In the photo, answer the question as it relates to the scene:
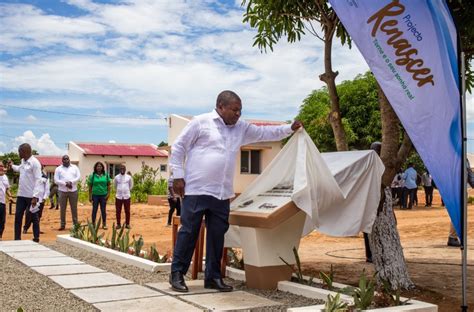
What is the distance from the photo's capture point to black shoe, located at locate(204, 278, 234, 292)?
19.3 ft

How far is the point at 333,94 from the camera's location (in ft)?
23.1

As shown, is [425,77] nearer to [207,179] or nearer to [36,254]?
[207,179]

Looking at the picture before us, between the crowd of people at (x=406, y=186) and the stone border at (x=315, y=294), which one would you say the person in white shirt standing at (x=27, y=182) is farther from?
the crowd of people at (x=406, y=186)

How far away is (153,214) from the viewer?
23.0 meters

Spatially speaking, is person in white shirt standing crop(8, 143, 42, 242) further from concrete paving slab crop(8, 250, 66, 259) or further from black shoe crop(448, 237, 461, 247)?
black shoe crop(448, 237, 461, 247)

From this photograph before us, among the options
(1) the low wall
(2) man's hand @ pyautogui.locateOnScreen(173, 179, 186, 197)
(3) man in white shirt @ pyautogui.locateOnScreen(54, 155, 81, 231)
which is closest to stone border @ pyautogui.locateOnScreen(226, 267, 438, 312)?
(2) man's hand @ pyautogui.locateOnScreen(173, 179, 186, 197)

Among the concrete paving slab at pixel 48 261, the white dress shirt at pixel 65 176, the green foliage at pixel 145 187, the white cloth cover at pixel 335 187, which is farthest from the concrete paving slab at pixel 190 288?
the green foliage at pixel 145 187

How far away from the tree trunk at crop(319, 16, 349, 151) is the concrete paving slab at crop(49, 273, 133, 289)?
288cm

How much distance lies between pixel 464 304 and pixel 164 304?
2520 mm

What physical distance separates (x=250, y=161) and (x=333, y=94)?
2723 centimetres

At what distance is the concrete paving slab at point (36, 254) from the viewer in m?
8.32

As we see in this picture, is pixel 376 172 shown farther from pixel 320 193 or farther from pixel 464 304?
pixel 464 304

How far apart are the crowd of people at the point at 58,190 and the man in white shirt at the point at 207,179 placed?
5.00 meters

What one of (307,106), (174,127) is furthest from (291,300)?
(174,127)
